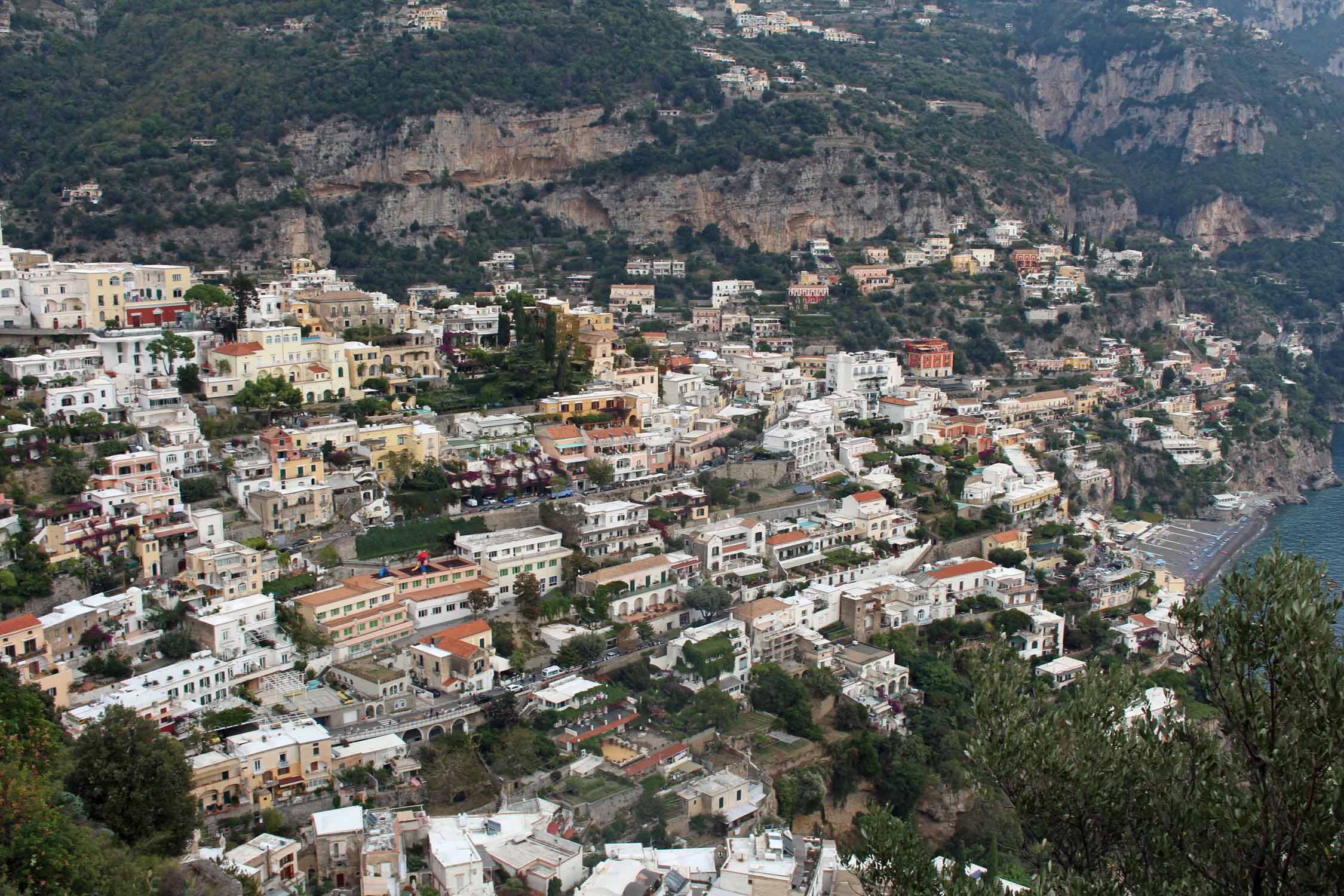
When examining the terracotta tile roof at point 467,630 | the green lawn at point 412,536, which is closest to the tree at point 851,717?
the terracotta tile roof at point 467,630

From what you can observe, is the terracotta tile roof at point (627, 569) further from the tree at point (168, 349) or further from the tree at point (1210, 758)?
the tree at point (1210, 758)

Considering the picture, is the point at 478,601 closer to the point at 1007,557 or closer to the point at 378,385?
the point at 378,385

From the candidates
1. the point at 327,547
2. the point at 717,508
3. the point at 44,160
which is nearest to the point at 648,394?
the point at 717,508

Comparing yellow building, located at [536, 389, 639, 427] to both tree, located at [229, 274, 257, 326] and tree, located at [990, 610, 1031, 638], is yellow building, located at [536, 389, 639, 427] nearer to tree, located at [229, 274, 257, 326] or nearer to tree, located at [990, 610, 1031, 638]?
tree, located at [229, 274, 257, 326]

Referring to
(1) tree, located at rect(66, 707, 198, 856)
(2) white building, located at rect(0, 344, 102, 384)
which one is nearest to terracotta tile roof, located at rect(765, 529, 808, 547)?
(2) white building, located at rect(0, 344, 102, 384)

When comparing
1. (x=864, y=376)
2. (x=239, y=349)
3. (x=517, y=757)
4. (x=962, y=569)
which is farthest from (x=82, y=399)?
(x=864, y=376)
